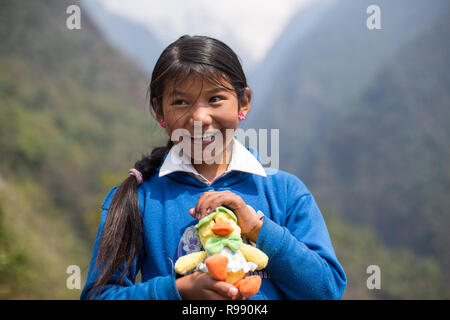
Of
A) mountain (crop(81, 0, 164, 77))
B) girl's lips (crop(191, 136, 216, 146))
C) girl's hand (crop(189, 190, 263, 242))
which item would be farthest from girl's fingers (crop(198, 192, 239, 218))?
mountain (crop(81, 0, 164, 77))

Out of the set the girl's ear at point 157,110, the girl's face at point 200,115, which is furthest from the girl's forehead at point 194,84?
the girl's ear at point 157,110

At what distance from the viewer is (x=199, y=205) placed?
1088mm

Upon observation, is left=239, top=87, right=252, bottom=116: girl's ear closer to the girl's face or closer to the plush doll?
the girl's face

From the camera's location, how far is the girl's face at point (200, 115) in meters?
1.20

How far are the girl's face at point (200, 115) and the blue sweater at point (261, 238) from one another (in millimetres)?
128

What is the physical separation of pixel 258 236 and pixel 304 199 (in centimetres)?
26

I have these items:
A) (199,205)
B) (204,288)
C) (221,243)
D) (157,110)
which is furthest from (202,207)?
(157,110)

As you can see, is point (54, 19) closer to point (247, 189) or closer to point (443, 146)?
point (247, 189)

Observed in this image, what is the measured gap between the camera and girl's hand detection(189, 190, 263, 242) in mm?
1083

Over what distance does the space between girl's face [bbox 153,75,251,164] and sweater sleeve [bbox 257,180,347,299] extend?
328 mm

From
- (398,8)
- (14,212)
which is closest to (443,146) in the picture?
(398,8)

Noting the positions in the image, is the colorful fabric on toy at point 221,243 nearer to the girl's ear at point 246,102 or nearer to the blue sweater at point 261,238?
the blue sweater at point 261,238
